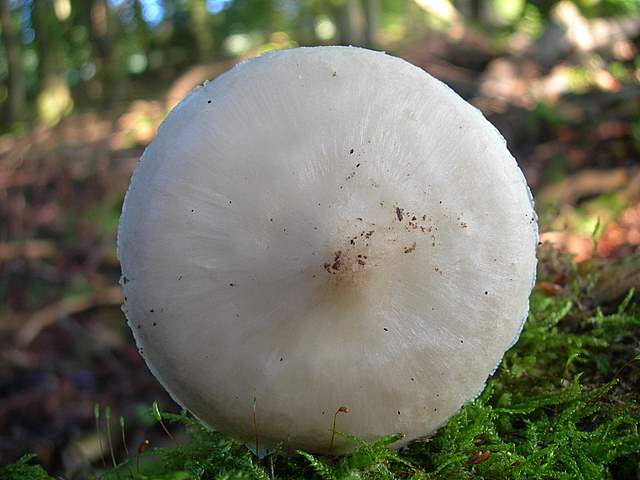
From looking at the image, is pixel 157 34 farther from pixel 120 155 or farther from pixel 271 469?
pixel 271 469

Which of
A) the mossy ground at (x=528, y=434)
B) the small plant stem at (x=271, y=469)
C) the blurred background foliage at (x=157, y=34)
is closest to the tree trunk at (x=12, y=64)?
the blurred background foliage at (x=157, y=34)

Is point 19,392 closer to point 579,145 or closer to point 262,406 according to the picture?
A: point 262,406

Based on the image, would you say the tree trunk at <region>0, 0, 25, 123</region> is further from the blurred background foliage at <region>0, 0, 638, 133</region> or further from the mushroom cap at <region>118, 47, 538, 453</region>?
the mushroom cap at <region>118, 47, 538, 453</region>

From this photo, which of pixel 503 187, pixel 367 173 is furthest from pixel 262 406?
pixel 503 187

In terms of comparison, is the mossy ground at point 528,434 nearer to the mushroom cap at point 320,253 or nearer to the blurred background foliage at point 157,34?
the mushroom cap at point 320,253

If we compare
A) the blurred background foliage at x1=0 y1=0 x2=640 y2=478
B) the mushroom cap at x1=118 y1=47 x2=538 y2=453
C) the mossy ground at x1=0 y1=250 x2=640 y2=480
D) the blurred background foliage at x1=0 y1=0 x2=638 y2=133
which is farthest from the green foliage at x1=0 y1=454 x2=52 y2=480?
the blurred background foliage at x1=0 y1=0 x2=638 y2=133

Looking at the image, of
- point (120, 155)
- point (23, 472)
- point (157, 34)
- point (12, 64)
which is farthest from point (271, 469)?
point (157, 34)
